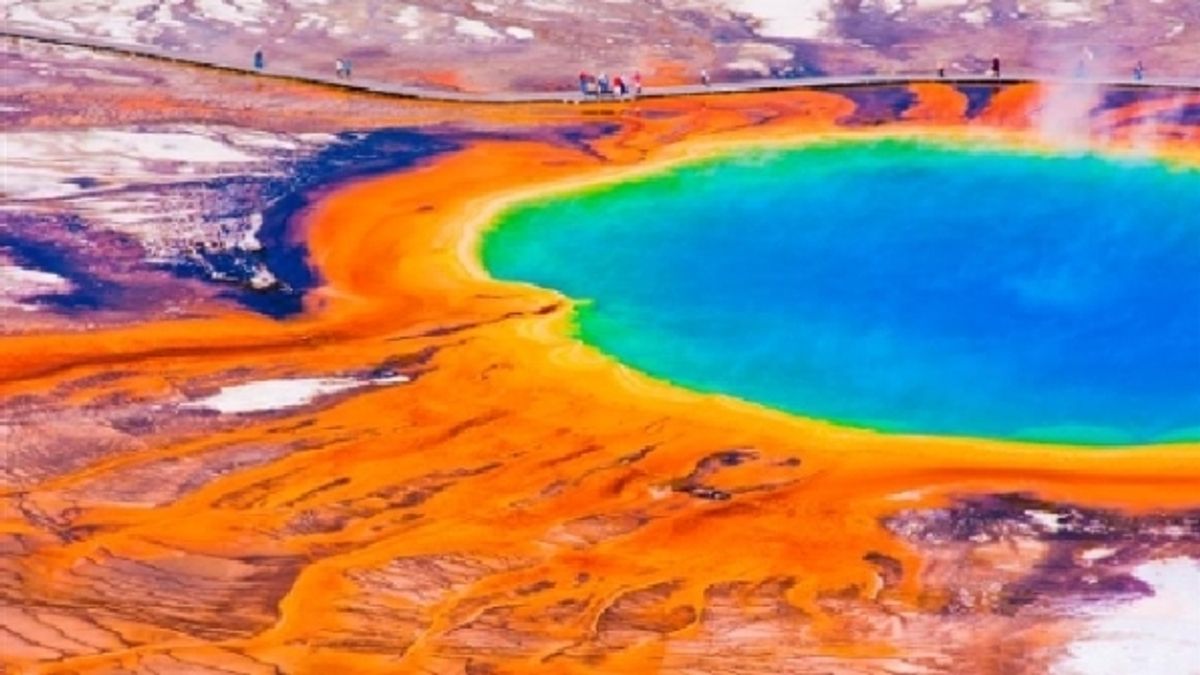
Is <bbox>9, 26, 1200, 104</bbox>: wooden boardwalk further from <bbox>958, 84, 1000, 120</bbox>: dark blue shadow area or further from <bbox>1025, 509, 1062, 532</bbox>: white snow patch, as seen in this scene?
<bbox>1025, 509, 1062, 532</bbox>: white snow patch

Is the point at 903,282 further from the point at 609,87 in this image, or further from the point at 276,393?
the point at 609,87

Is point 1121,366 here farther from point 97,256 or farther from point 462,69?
point 462,69

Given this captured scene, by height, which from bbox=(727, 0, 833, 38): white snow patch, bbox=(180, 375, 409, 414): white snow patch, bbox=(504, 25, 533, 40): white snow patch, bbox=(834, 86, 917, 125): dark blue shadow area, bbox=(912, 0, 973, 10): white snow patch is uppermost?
bbox=(912, 0, 973, 10): white snow patch

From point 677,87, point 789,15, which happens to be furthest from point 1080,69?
point 677,87

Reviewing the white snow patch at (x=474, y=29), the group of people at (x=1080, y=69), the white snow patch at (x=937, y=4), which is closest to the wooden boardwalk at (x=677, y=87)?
the group of people at (x=1080, y=69)

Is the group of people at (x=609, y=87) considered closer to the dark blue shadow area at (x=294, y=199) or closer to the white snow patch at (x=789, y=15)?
the dark blue shadow area at (x=294, y=199)

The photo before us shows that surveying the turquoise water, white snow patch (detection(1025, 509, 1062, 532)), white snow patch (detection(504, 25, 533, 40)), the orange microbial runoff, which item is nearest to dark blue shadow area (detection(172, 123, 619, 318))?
the orange microbial runoff
